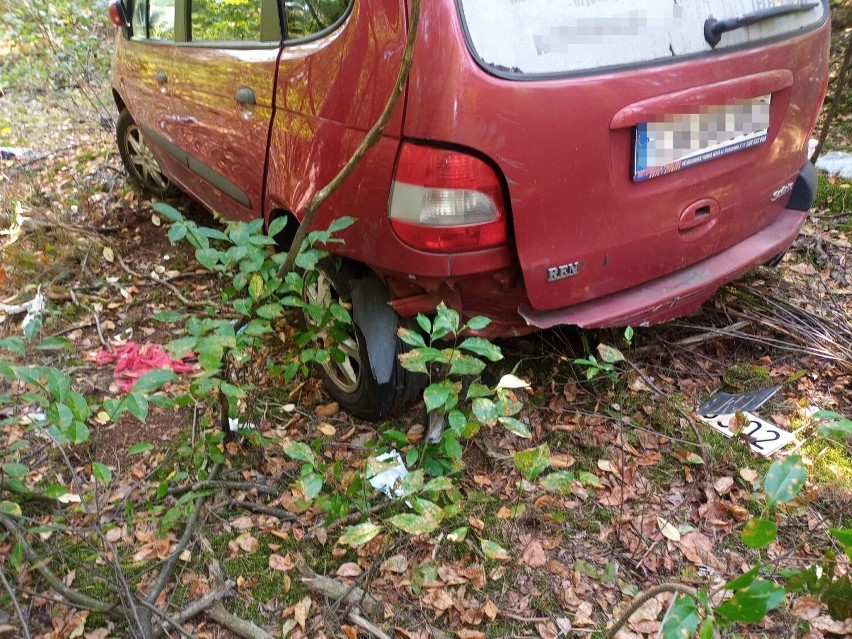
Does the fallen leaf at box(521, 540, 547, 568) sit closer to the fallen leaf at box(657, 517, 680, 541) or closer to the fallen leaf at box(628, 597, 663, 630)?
the fallen leaf at box(628, 597, 663, 630)

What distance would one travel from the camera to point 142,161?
15.0ft

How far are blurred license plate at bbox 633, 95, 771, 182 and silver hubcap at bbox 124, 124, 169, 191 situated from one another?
3.51m

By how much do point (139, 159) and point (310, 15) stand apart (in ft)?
9.89

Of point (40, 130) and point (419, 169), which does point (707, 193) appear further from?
point (40, 130)

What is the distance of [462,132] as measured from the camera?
175 centimetres

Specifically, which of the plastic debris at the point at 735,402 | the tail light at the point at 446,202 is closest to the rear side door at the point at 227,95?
the tail light at the point at 446,202

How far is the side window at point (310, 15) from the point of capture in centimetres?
206

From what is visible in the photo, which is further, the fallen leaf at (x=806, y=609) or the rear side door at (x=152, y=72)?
the rear side door at (x=152, y=72)

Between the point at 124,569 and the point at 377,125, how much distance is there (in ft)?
5.55

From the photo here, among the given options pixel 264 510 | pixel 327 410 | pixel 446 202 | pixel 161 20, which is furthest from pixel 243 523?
pixel 161 20

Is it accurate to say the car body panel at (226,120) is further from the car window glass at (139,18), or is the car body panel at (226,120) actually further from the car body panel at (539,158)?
the car window glass at (139,18)

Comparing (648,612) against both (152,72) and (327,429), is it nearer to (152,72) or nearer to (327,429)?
(327,429)

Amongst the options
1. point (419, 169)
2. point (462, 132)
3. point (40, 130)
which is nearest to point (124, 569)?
point (419, 169)

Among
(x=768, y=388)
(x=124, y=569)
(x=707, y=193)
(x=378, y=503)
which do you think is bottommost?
(x=124, y=569)
